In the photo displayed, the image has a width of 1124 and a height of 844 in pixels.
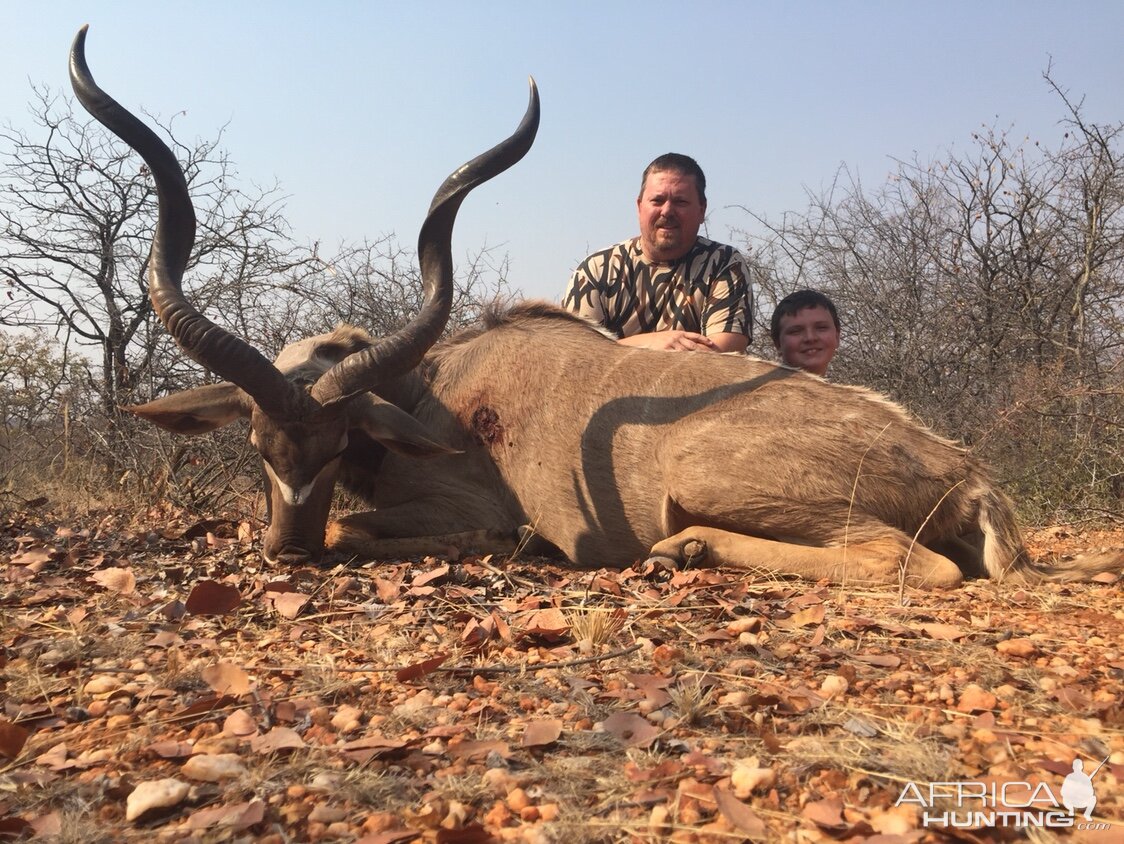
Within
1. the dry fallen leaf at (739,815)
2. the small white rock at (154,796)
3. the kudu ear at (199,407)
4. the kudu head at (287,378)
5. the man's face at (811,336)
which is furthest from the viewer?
the man's face at (811,336)

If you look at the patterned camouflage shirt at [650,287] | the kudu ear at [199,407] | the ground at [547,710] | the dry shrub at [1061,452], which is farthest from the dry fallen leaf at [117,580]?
the dry shrub at [1061,452]

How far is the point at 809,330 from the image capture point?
661 centimetres

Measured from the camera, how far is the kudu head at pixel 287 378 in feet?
14.7

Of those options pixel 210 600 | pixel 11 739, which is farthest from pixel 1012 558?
pixel 11 739

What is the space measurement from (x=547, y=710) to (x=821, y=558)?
7.44 ft

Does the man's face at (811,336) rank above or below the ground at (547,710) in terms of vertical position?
above

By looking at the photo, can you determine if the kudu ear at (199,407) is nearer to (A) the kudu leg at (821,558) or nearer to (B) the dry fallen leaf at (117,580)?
(B) the dry fallen leaf at (117,580)

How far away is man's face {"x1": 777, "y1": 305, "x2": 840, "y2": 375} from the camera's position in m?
6.60

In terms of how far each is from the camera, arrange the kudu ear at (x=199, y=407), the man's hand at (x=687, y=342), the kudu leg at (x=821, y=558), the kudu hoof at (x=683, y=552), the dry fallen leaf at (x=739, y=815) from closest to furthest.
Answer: the dry fallen leaf at (x=739, y=815) < the kudu leg at (x=821, y=558) < the kudu hoof at (x=683, y=552) < the kudu ear at (x=199, y=407) < the man's hand at (x=687, y=342)

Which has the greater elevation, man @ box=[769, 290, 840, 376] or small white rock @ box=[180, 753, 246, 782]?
man @ box=[769, 290, 840, 376]

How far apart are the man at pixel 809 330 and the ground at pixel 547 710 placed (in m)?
3.03

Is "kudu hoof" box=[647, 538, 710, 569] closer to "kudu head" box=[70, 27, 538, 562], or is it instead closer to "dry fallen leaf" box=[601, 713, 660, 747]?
"kudu head" box=[70, 27, 538, 562]

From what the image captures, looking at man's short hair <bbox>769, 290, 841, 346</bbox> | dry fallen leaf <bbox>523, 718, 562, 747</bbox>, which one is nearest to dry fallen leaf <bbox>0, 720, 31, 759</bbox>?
dry fallen leaf <bbox>523, 718, 562, 747</bbox>

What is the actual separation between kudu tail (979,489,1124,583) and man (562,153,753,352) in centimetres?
242
